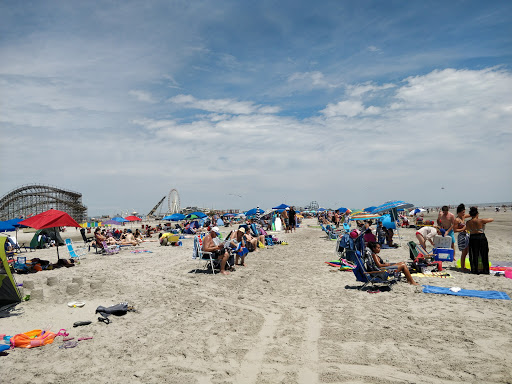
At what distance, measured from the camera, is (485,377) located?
3068 millimetres

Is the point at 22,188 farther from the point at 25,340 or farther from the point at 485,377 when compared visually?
the point at 485,377

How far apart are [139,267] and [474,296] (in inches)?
321

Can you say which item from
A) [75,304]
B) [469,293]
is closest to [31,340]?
[75,304]

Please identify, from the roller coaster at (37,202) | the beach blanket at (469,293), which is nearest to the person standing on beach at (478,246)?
the beach blanket at (469,293)

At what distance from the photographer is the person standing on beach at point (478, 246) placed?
7.18 meters

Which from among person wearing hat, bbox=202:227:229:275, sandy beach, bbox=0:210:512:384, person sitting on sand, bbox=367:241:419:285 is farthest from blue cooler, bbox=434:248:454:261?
person wearing hat, bbox=202:227:229:275

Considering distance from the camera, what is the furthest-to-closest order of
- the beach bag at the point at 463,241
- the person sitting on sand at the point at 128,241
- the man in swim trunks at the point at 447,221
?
the person sitting on sand at the point at 128,241 < the man in swim trunks at the point at 447,221 < the beach bag at the point at 463,241

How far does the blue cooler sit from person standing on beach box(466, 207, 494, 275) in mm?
1252

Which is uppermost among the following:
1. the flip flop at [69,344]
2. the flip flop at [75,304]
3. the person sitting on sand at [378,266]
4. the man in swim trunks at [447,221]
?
the man in swim trunks at [447,221]

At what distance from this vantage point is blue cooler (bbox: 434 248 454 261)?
856 centimetres

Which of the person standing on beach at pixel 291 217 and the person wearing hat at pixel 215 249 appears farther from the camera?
the person standing on beach at pixel 291 217

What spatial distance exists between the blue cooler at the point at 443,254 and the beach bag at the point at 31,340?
8544 mm

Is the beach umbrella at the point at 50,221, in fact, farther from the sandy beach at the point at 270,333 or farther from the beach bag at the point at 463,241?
the beach bag at the point at 463,241

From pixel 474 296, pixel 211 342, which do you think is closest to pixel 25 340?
pixel 211 342
